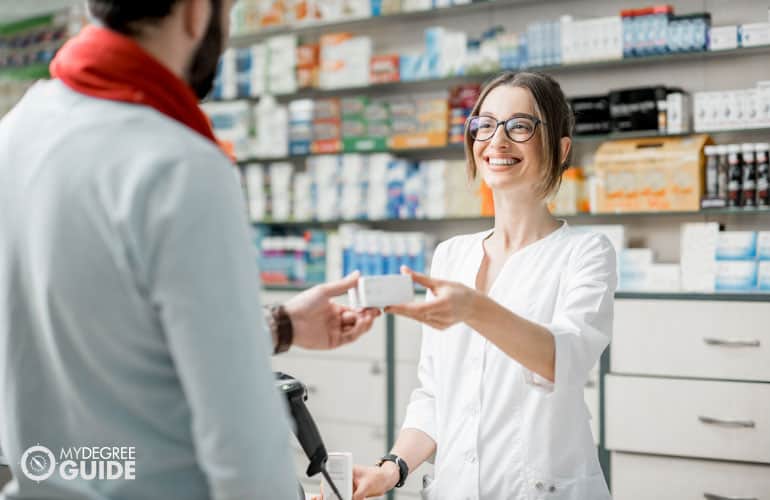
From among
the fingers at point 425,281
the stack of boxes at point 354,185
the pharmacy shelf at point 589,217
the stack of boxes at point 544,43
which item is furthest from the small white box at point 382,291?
the stack of boxes at point 354,185

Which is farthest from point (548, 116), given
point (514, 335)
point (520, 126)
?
point (514, 335)

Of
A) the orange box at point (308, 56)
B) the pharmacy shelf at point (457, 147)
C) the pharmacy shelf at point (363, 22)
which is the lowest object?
the pharmacy shelf at point (457, 147)

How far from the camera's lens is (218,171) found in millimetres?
748

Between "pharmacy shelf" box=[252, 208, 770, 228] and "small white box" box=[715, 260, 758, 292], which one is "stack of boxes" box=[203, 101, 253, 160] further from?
"small white box" box=[715, 260, 758, 292]

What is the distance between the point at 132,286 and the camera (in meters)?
0.74

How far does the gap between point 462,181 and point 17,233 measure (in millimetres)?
3175

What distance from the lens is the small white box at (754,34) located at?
10.9 ft


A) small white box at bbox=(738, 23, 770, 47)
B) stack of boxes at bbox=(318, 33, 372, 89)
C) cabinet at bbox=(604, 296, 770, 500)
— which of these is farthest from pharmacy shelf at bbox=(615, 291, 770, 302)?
stack of boxes at bbox=(318, 33, 372, 89)

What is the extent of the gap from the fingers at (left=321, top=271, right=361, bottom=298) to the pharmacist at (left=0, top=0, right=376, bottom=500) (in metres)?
0.44

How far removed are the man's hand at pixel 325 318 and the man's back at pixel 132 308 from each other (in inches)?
17.3

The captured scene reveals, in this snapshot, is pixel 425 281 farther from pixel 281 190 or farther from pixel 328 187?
pixel 281 190

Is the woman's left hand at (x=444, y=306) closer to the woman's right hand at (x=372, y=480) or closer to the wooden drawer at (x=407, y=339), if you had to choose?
the woman's right hand at (x=372, y=480)

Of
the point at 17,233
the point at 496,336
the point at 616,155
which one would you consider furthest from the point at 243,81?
the point at 17,233

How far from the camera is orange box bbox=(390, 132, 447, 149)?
3.93m
